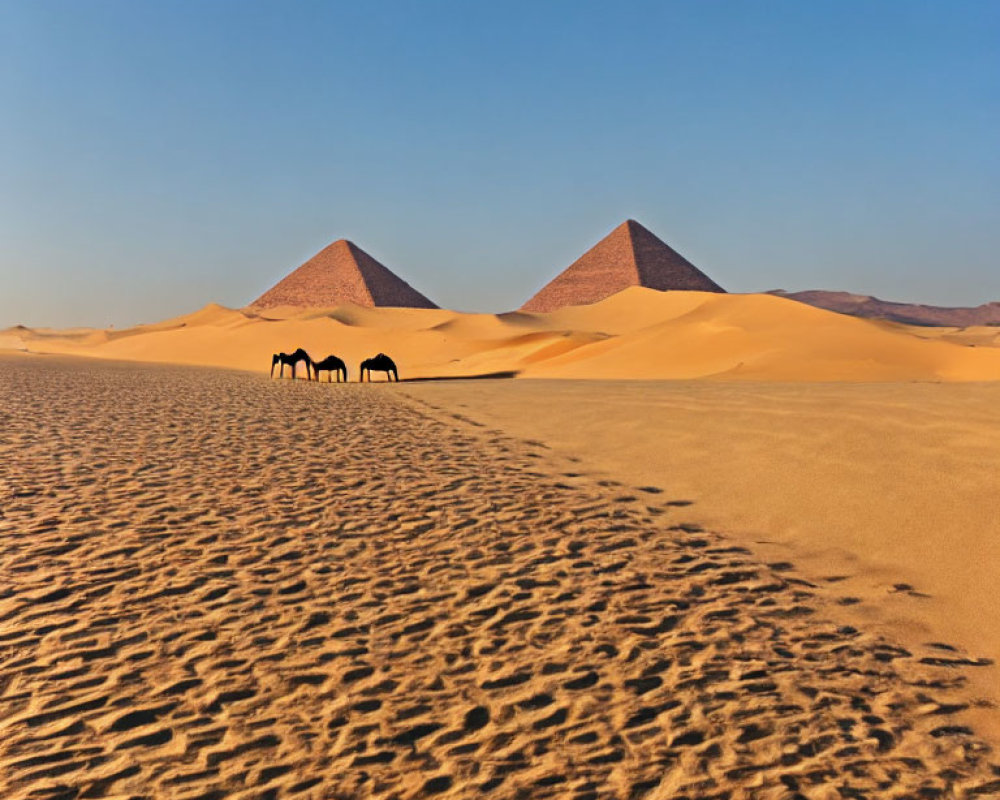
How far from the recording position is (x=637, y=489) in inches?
384

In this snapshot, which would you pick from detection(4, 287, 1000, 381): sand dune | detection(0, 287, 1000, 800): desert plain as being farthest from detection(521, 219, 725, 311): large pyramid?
detection(0, 287, 1000, 800): desert plain

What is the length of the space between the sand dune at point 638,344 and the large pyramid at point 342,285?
30.0 meters

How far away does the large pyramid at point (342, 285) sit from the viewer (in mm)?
130000

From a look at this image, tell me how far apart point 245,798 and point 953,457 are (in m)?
9.27

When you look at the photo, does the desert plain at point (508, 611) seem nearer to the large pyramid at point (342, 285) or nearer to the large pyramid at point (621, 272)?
the large pyramid at point (621, 272)

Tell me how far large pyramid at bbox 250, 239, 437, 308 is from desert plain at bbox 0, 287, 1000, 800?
11822cm

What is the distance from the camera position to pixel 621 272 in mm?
118250

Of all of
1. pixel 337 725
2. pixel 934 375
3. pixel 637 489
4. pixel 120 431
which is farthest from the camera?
pixel 934 375

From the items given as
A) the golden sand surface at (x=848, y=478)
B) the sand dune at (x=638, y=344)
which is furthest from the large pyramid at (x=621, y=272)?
the golden sand surface at (x=848, y=478)

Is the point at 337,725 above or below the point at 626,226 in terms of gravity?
below

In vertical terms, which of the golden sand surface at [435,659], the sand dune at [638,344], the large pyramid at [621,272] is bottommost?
the golden sand surface at [435,659]

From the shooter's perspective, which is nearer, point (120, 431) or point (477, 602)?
point (477, 602)

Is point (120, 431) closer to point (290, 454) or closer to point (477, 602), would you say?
point (290, 454)

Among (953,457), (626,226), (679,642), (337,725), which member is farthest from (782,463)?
(626,226)
